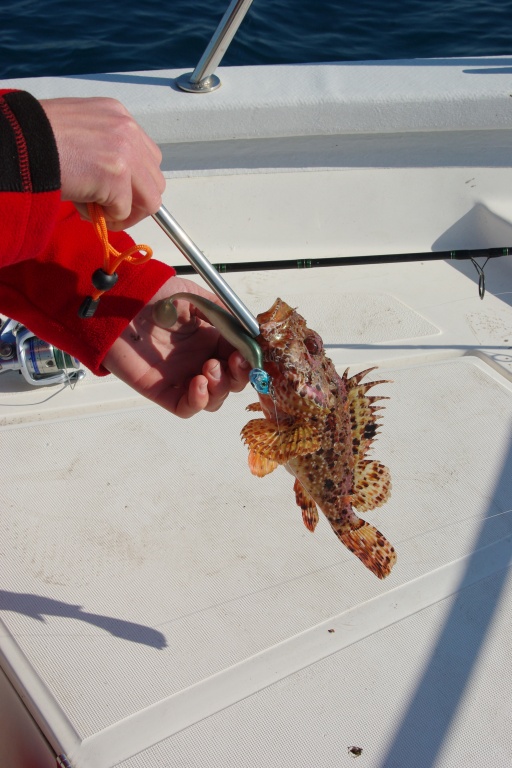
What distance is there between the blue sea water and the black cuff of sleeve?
682 centimetres

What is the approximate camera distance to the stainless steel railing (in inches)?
127

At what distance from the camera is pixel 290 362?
7.91ft

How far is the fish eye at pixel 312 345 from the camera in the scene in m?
2.54

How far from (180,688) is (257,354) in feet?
3.77

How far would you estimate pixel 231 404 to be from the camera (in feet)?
11.1

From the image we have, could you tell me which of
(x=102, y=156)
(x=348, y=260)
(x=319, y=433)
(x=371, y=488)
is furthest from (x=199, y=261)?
(x=348, y=260)

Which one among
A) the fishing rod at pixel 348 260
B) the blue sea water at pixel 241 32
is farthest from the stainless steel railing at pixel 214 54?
the blue sea water at pixel 241 32

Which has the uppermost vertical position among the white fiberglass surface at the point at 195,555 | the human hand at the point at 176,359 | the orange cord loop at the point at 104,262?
the orange cord loop at the point at 104,262

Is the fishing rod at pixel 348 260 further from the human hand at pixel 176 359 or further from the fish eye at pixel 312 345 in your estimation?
the fish eye at pixel 312 345

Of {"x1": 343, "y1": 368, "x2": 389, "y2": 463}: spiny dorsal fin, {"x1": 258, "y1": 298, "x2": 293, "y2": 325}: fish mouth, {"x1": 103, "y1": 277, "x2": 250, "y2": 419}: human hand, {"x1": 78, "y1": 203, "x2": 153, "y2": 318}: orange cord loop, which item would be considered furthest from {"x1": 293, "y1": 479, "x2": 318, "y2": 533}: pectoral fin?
{"x1": 78, "y1": 203, "x2": 153, "y2": 318}: orange cord loop

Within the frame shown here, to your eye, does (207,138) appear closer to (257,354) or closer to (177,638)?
(257,354)

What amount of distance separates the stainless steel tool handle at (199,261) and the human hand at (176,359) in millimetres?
262

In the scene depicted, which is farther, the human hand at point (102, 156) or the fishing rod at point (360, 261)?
the fishing rod at point (360, 261)

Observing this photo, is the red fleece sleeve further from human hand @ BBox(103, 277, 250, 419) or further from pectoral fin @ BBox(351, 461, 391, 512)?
pectoral fin @ BBox(351, 461, 391, 512)
